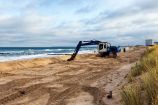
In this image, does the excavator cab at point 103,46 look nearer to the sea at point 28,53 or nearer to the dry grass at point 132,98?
the sea at point 28,53

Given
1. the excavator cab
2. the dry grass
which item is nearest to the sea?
the excavator cab

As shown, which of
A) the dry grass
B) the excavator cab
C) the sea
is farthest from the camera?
the sea

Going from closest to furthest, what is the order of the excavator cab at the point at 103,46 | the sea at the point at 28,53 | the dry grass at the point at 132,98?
the dry grass at the point at 132,98
the excavator cab at the point at 103,46
the sea at the point at 28,53

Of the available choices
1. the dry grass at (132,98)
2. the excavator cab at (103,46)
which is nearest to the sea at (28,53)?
the excavator cab at (103,46)

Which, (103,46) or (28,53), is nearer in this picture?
(103,46)

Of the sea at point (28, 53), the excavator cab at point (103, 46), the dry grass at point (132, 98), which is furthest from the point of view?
the sea at point (28, 53)

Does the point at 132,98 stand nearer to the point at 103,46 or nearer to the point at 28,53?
the point at 103,46

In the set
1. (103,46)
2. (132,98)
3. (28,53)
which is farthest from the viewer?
(28,53)

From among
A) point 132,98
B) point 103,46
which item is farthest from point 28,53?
point 132,98

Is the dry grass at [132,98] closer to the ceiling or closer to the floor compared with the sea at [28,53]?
closer to the ceiling

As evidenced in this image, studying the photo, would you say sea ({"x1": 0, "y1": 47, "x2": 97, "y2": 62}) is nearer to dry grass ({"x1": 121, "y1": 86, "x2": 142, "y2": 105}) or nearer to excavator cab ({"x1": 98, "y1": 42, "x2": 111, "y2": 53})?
excavator cab ({"x1": 98, "y1": 42, "x2": 111, "y2": 53})

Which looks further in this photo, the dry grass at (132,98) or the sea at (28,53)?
the sea at (28,53)

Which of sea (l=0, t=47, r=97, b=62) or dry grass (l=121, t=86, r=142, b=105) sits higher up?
dry grass (l=121, t=86, r=142, b=105)

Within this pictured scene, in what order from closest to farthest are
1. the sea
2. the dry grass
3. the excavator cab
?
the dry grass, the excavator cab, the sea
